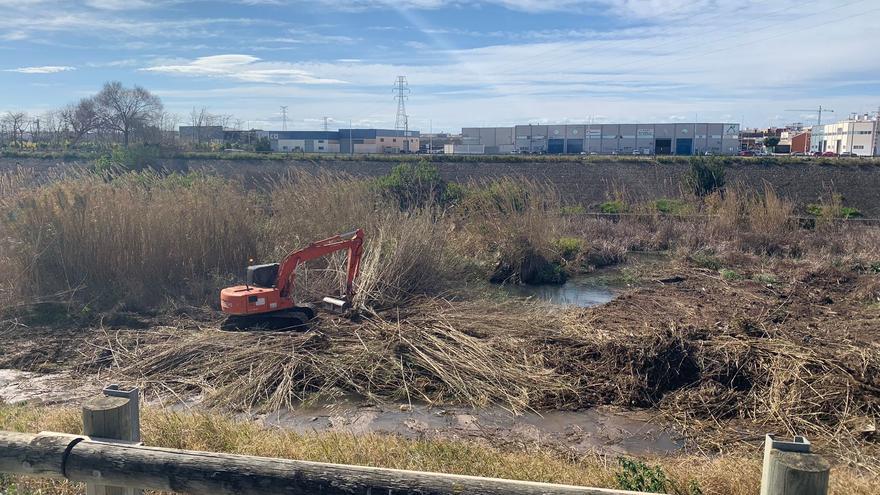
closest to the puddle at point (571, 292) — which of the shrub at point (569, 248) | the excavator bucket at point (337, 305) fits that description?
the shrub at point (569, 248)

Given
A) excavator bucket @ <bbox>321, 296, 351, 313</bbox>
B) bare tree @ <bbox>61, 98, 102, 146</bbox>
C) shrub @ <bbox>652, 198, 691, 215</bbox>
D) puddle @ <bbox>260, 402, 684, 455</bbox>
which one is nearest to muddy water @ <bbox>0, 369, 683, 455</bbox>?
puddle @ <bbox>260, 402, 684, 455</bbox>

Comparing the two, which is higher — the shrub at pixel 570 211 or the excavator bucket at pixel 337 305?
the shrub at pixel 570 211

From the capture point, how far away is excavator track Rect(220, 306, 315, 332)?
11.7 m

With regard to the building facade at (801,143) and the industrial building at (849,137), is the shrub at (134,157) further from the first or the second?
the building facade at (801,143)

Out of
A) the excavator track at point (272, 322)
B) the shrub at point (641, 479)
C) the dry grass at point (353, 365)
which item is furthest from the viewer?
the excavator track at point (272, 322)

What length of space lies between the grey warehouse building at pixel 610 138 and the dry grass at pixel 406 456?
213 ft

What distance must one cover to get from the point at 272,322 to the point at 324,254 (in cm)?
154

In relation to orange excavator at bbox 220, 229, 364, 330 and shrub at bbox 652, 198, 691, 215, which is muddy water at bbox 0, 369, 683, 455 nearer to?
orange excavator at bbox 220, 229, 364, 330

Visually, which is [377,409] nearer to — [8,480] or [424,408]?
[424,408]

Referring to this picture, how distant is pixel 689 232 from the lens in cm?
2455

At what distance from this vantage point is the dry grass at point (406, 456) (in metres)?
5.37

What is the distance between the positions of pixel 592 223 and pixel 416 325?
15.7 metres

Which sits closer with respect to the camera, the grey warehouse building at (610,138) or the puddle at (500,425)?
the puddle at (500,425)

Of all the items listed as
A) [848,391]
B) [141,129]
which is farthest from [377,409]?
[141,129]
